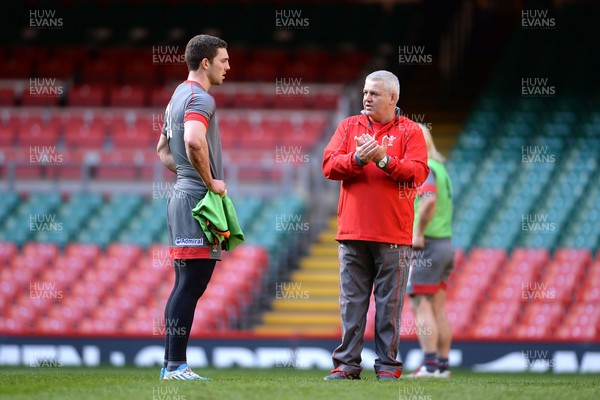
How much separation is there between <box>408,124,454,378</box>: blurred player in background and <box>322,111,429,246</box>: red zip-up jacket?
5.20 ft

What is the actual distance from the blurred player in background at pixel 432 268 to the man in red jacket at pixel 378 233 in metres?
1.63

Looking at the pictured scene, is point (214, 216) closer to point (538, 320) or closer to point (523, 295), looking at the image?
point (538, 320)

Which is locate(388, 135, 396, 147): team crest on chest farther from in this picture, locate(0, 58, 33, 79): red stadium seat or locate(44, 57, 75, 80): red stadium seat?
locate(0, 58, 33, 79): red stadium seat

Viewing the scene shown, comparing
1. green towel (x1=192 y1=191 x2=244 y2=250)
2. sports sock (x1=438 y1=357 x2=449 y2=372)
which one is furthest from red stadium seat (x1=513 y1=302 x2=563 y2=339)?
green towel (x1=192 y1=191 x2=244 y2=250)

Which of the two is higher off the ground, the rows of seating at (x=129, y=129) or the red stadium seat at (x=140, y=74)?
the red stadium seat at (x=140, y=74)

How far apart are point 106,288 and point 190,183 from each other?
7.53 m

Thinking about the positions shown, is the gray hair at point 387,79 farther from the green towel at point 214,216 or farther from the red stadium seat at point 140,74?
the red stadium seat at point 140,74

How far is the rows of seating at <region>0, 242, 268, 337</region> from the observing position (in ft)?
44.5

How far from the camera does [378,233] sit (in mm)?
7055

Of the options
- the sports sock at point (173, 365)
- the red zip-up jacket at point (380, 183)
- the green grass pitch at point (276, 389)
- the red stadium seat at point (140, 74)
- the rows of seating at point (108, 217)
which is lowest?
the green grass pitch at point (276, 389)

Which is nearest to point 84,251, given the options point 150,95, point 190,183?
point 150,95

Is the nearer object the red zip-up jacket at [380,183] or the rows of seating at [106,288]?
the red zip-up jacket at [380,183]

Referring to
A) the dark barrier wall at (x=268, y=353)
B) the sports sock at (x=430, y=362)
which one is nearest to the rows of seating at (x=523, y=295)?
the dark barrier wall at (x=268, y=353)

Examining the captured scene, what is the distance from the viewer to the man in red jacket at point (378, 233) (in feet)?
23.2
